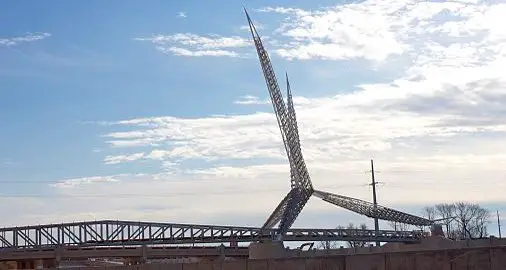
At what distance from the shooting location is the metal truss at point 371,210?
6186 inches

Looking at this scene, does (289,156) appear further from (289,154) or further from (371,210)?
(371,210)

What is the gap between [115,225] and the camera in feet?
415

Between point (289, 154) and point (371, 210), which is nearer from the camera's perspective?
Result: point (289, 154)

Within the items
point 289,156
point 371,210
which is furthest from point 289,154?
point 371,210

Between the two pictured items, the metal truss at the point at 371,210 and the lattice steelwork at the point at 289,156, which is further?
the metal truss at the point at 371,210

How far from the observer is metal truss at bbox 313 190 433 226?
15712cm

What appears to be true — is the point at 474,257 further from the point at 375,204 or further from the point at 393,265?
the point at 375,204

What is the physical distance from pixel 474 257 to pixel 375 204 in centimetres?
14154

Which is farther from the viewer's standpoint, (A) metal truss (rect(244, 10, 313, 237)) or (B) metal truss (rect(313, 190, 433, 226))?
(B) metal truss (rect(313, 190, 433, 226))

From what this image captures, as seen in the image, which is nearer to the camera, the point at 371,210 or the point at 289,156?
the point at 289,156

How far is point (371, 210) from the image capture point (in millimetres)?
161875

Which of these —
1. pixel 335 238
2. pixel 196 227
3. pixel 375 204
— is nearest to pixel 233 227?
pixel 196 227

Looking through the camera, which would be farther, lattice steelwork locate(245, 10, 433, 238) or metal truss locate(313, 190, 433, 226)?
metal truss locate(313, 190, 433, 226)

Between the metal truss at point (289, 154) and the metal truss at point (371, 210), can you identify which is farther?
the metal truss at point (371, 210)
